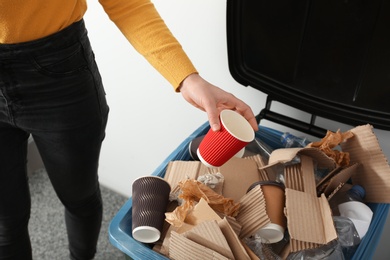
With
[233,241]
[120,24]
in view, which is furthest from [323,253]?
[120,24]

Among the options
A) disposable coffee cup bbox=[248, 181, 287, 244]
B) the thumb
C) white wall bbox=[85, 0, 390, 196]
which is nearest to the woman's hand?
the thumb

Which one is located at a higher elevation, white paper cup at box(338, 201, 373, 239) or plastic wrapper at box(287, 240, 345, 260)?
white paper cup at box(338, 201, 373, 239)

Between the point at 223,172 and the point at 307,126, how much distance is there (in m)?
0.23

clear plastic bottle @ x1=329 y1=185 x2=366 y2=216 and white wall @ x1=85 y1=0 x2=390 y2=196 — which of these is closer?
clear plastic bottle @ x1=329 y1=185 x2=366 y2=216

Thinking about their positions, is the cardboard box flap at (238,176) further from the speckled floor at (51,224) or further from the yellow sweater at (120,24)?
the speckled floor at (51,224)

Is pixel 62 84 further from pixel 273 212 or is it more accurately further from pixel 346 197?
pixel 346 197

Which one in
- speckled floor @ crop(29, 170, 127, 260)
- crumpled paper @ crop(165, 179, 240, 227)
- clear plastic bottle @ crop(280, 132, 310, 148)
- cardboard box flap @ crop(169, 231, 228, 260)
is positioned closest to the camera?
cardboard box flap @ crop(169, 231, 228, 260)

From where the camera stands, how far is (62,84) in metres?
0.74

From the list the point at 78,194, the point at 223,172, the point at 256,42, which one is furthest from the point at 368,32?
the point at 78,194

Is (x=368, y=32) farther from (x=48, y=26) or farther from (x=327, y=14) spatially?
(x=48, y=26)

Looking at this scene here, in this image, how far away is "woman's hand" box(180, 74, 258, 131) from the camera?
0.67 metres

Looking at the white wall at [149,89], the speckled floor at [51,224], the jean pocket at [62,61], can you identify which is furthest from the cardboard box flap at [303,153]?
the speckled floor at [51,224]

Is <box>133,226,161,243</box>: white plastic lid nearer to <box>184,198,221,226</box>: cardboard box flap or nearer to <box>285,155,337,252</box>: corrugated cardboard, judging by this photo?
<box>184,198,221,226</box>: cardboard box flap

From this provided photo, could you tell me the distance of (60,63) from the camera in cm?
72
